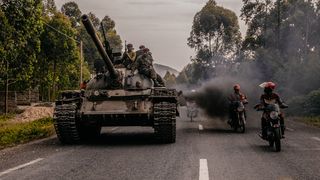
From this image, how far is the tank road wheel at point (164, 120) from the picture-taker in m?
13.9

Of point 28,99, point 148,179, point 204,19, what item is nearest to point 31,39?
point 28,99

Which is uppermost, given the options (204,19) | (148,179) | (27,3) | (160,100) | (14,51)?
(204,19)

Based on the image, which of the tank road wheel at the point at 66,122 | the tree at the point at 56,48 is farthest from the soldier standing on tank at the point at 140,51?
the tree at the point at 56,48

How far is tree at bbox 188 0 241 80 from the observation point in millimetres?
73812

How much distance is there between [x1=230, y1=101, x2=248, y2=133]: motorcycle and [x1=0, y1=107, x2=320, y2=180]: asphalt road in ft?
7.89

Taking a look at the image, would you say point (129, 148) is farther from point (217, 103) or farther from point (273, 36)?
point (273, 36)

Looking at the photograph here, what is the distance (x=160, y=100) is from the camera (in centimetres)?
1443

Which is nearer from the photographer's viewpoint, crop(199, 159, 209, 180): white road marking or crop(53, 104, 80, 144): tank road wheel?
crop(199, 159, 209, 180): white road marking

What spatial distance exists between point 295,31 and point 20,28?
36.5 metres

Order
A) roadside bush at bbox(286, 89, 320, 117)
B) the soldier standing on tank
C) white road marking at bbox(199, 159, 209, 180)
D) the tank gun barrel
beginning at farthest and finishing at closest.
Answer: roadside bush at bbox(286, 89, 320, 117) < the soldier standing on tank < the tank gun barrel < white road marking at bbox(199, 159, 209, 180)

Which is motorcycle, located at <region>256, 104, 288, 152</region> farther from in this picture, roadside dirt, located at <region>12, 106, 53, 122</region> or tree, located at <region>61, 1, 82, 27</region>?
tree, located at <region>61, 1, 82, 27</region>

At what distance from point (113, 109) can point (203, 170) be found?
528cm

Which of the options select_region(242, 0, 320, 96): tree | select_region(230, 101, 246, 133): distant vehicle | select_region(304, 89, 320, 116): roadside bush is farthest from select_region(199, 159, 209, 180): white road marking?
select_region(242, 0, 320, 96): tree

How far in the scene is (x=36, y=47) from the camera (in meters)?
33.1
